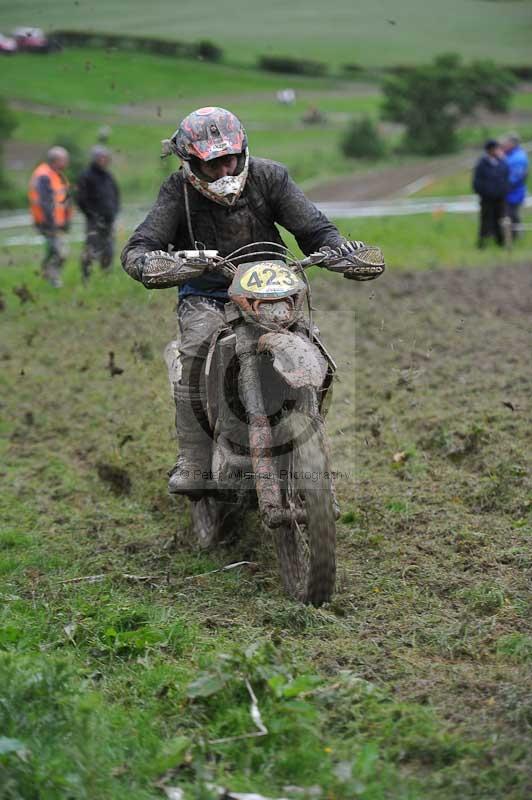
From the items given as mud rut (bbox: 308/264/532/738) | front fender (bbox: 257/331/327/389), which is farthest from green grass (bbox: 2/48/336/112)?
front fender (bbox: 257/331/327/389)

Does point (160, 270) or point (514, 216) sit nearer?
point (160, 270)

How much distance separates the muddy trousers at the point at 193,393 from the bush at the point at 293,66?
43.0 metres

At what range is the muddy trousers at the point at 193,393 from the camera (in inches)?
263

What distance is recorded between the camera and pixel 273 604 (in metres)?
5.90

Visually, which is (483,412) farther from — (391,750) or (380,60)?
(380,60)

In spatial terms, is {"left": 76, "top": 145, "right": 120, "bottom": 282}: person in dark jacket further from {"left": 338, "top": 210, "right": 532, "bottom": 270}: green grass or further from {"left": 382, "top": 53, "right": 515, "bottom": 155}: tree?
{"left": 382, "top": 53, "right": 515, "bottom": 155}: tree

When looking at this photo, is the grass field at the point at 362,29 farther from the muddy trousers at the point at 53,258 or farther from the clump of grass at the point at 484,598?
the clump of grass at the point at 484,598

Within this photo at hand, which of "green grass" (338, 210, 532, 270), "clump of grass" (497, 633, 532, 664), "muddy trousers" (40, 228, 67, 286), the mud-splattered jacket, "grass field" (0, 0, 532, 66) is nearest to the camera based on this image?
"clump of grass" (497, 633, 532, 664)

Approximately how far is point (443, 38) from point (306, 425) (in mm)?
41668

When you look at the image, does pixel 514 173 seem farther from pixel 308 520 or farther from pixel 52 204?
pixel 308 520

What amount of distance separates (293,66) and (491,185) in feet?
108

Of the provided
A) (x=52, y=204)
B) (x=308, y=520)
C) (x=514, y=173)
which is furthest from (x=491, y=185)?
(x=308, y=520)

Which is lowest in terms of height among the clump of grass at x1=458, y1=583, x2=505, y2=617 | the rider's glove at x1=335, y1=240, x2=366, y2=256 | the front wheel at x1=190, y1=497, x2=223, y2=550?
the front wheel at x1=190, y1=497, x2=223, y2=550

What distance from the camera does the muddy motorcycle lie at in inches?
222
